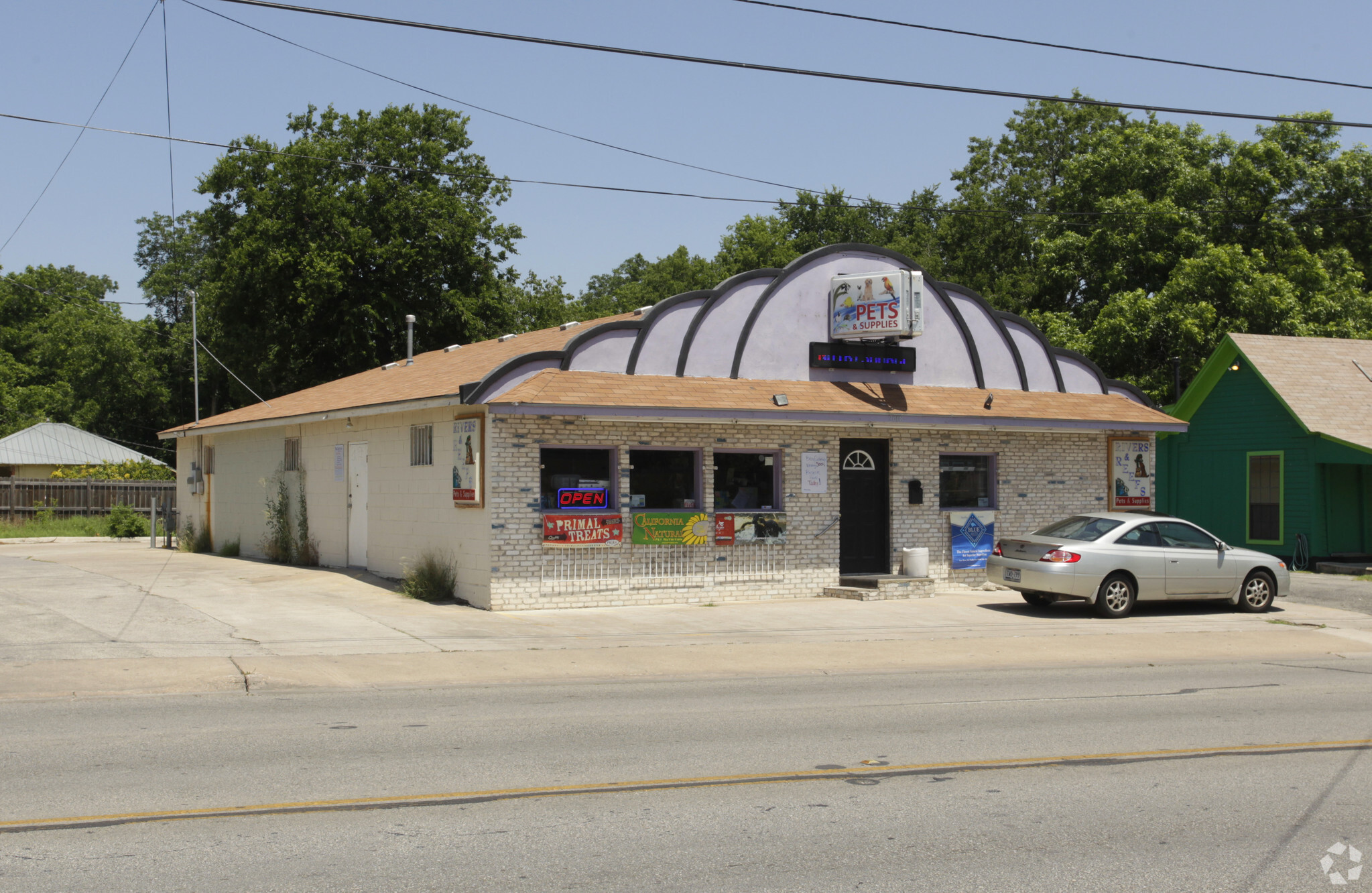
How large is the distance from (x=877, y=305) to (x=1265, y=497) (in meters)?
12.9

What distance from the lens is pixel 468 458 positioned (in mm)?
17391

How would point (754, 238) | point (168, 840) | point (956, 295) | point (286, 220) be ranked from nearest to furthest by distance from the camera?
point (168, 840), point (956, 295), point (286, 220), point (754, 238)

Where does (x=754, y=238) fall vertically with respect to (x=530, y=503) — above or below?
above

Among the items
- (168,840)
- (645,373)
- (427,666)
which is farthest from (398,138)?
(168,840)

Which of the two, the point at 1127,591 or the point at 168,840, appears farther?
the point at 1127,591

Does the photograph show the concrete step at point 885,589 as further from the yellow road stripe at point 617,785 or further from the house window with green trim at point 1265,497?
the house window with green trim at point 1265,497

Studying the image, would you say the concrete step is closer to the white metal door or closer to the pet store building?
the pet store building

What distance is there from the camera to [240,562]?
24328mm

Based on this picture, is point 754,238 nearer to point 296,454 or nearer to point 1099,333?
point 1099,333

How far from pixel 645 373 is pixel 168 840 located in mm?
13115

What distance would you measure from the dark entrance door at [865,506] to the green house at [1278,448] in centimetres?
1113

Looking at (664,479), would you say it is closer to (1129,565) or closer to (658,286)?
(1129,565)

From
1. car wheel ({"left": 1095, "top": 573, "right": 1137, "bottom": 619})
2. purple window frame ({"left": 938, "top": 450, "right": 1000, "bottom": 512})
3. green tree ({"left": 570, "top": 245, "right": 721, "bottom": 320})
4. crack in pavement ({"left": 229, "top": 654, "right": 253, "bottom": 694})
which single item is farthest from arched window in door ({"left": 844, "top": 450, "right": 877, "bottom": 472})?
green tree ({"left": 570, "top": 245, "right": 721, "bottom": 320})

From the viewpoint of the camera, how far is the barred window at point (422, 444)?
1889 centimetres
